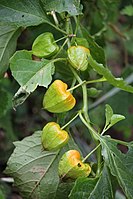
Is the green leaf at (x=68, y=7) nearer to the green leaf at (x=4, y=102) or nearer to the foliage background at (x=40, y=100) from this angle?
the foliage background at (x=40, y=100)

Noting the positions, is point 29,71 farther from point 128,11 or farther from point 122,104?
point 122,104

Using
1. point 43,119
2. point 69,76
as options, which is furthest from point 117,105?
point 69,76

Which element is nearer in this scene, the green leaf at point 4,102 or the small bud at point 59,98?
the small bud at point 59,98

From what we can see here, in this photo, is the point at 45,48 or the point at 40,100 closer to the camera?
the point at 45,48

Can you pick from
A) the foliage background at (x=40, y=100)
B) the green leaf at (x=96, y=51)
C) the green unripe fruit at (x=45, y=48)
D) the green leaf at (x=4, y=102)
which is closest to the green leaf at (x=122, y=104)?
the foliage background at (x=40, y=100)

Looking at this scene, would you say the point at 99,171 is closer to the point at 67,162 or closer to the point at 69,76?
the point at 67,162

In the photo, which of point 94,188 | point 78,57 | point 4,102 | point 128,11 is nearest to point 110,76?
point 78,57
